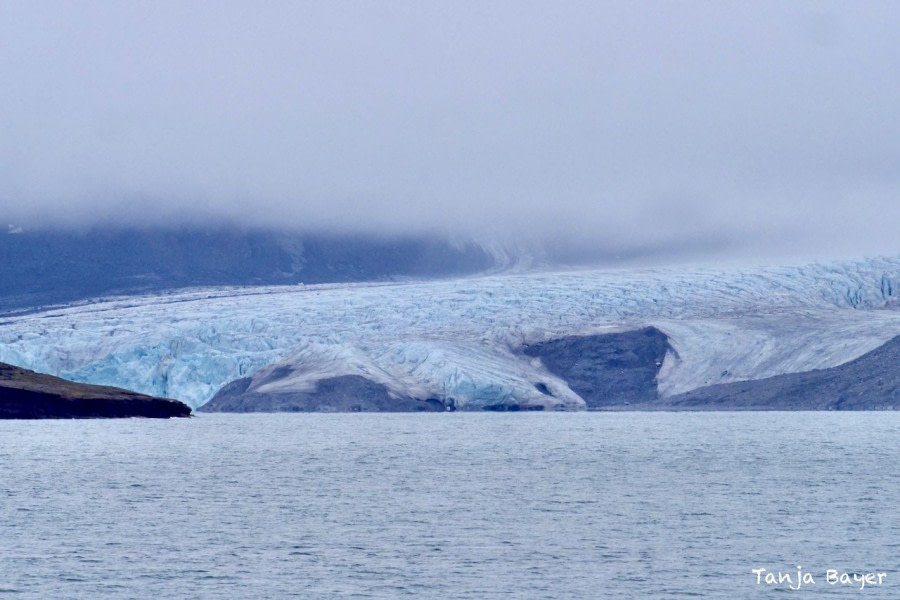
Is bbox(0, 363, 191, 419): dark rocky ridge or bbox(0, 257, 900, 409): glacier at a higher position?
bbox(0, 257, 900, 409): glacier

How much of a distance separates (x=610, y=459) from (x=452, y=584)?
30921 millimetres

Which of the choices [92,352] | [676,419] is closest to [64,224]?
[92,352]

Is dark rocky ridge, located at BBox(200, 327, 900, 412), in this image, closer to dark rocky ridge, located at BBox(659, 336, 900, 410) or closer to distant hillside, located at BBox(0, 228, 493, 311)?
dark rocky ridge, located at BBox(659, 336, 900, 410)

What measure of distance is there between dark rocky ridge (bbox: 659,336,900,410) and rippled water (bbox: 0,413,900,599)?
28.1 metres

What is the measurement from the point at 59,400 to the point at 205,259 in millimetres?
81786

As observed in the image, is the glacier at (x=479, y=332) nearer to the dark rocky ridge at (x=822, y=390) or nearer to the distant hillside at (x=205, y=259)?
the dark rocky ridge at (x=822, y=390)

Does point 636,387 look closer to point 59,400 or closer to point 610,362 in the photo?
point 610,362

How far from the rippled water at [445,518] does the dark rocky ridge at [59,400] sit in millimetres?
15886

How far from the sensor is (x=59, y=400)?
290 ft

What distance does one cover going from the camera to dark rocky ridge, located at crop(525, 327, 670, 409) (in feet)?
352

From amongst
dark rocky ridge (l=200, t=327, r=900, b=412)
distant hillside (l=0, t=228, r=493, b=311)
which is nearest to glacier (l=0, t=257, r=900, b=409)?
dark rocky ridge (l=200, t=327, r=900, b=412)

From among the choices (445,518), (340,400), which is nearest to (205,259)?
(340,400)

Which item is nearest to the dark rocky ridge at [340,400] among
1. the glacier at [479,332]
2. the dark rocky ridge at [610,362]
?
the glacier at [479,332]

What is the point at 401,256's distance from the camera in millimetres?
173750
